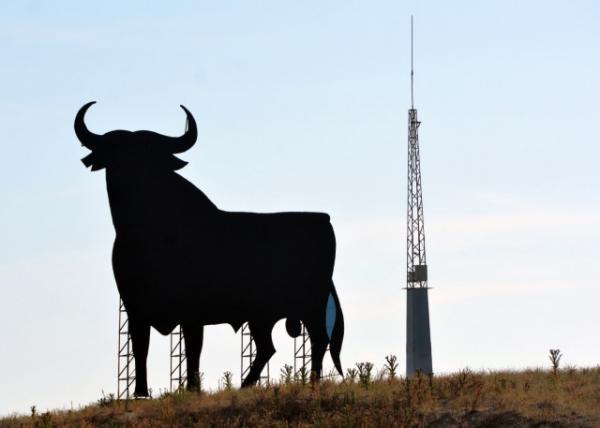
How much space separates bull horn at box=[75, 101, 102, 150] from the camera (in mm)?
20656

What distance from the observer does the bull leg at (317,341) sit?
21.2 meters

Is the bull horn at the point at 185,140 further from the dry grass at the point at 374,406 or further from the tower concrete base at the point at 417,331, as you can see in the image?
the tower concrete base at the point at 417,331

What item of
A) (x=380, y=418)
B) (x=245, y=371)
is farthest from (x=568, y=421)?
(x=245, y=371)

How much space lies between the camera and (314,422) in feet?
51.6

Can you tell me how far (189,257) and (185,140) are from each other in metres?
1.92

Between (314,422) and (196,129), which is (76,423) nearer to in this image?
(314,422)

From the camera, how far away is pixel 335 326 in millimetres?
21828

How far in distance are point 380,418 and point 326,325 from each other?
642cm

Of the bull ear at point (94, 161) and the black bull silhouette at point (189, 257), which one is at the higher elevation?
the bull ear at point (94, 161)

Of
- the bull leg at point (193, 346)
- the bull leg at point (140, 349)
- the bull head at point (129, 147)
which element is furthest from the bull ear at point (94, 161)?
the bull leg at point (193, 346)

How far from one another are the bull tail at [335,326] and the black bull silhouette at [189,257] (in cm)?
46

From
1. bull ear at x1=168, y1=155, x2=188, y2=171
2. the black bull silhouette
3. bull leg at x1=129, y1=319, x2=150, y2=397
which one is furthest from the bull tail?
bull ear at x1=168, y1=155, x2=188, y2=171

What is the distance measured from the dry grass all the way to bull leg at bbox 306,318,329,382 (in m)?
2.82

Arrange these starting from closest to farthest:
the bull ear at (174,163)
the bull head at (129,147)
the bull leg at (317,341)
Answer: the bull head at (129,147) < the bull ear at (174,163) < the bull leg at (317,341)
